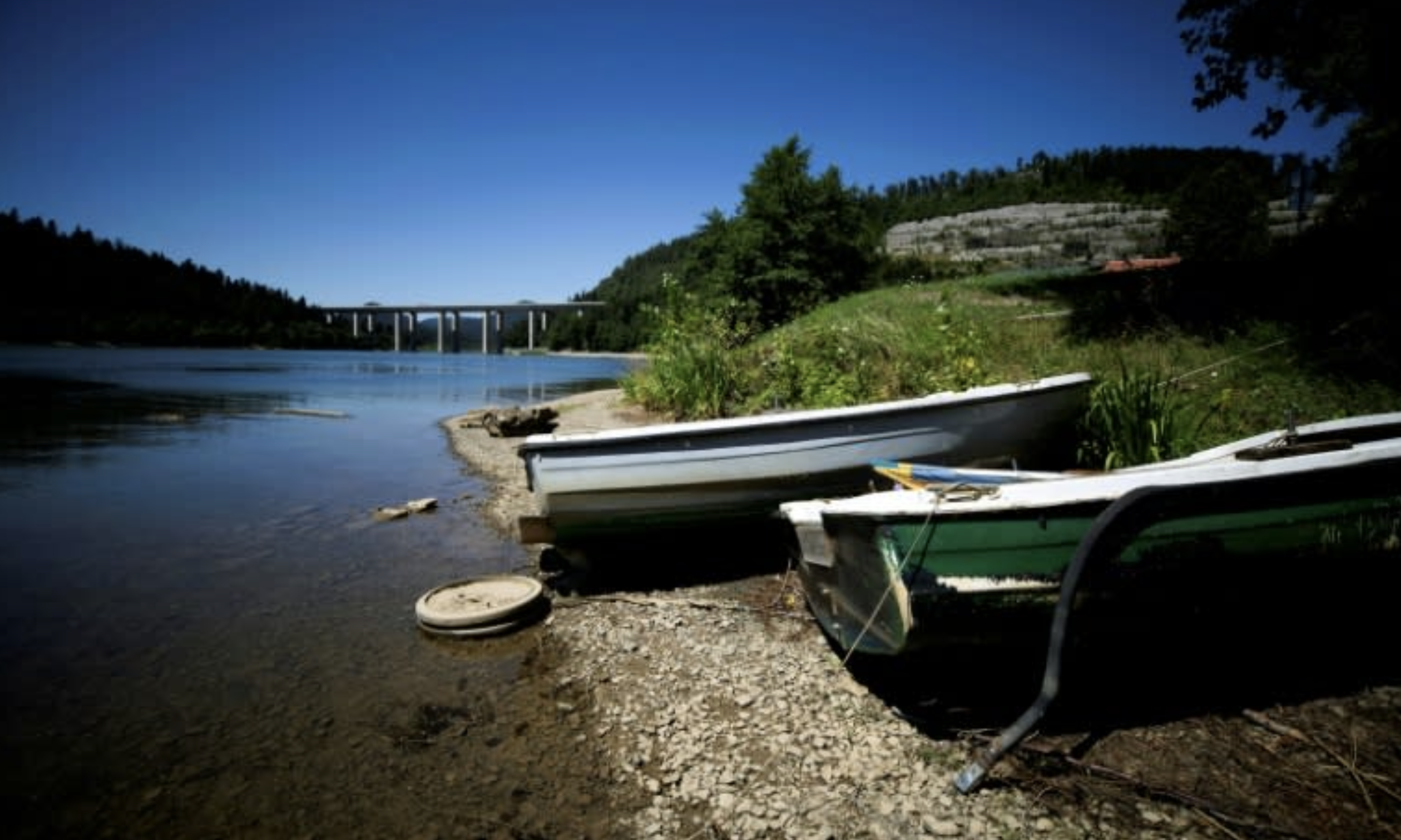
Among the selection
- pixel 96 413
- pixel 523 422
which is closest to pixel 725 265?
pixel 523 422

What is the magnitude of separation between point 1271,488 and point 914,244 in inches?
3177

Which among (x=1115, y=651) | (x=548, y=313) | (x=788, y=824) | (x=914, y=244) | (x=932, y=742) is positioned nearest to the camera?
(x=788, y=824)

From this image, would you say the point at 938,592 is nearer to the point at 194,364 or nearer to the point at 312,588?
the point at 312,588

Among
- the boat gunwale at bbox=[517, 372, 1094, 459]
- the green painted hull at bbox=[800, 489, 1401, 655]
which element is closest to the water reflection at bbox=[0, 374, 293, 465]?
the boat gunwale at bbox=[517, 372, 1094, 459]

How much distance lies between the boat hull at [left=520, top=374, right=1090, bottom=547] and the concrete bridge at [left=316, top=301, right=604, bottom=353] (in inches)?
4803

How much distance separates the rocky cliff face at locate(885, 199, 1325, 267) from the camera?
57062 millimetres

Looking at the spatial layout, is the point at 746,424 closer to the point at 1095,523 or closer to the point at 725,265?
the point at 1095,523

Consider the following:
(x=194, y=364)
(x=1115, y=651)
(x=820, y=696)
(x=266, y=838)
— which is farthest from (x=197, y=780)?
(x=194, y=364)

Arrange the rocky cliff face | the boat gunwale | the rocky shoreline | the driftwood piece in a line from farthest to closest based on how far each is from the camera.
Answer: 1. the rocky cliff face
2. the driftwood piece
3. the boat gunwale
4. the rocky shoreline

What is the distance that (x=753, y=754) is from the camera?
3.13 m

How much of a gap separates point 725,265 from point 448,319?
423 feet

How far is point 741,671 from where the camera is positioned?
12.8 feet

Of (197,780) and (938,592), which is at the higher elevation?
(938,592)

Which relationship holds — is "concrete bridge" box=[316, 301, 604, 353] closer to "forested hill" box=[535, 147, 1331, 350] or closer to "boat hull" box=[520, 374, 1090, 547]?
"forested hill" box=[535, 147, 1331, 350]
